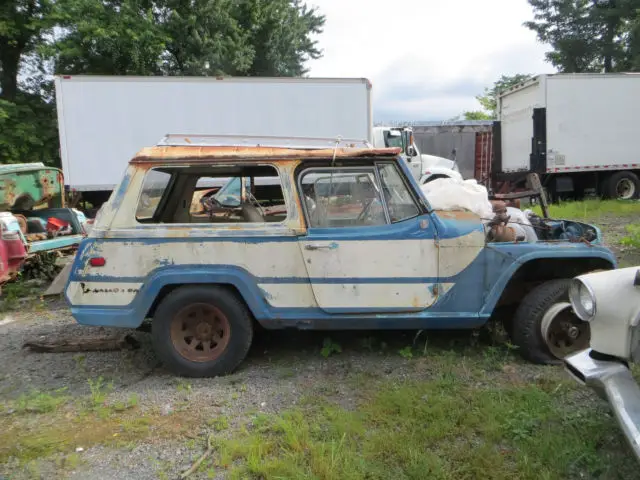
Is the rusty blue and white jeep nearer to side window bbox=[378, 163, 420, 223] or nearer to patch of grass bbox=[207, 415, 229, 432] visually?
side window bbox=[378, 163, 420, 223]

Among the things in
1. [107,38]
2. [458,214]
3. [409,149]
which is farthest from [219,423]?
[107,38]

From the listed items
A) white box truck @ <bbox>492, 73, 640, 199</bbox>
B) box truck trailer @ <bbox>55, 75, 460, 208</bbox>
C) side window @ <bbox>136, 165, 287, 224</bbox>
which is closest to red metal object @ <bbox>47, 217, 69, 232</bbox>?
box truck trailer @ <bbox>55, 75, 460, 208</bbox>

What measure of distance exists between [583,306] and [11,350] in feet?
15.7

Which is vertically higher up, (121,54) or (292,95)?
(121,54)

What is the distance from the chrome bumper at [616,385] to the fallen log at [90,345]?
3.49 m

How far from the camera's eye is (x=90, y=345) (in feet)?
14.3

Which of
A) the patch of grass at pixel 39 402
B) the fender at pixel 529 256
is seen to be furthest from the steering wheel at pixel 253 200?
the patch of grass at pixel 39 402

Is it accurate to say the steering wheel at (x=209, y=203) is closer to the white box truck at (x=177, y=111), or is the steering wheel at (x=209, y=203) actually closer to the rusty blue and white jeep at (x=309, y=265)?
the rusty blue and white jeep at (x=309, y=265)

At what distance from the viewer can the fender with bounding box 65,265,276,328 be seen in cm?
363

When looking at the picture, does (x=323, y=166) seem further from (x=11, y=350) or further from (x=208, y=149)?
(x=11, y=350)

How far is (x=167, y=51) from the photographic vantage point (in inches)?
715

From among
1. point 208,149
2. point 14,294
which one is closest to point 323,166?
point 208,149

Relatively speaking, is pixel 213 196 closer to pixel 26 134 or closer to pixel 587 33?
pixel 26 134

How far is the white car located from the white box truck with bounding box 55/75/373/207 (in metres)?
8.87
